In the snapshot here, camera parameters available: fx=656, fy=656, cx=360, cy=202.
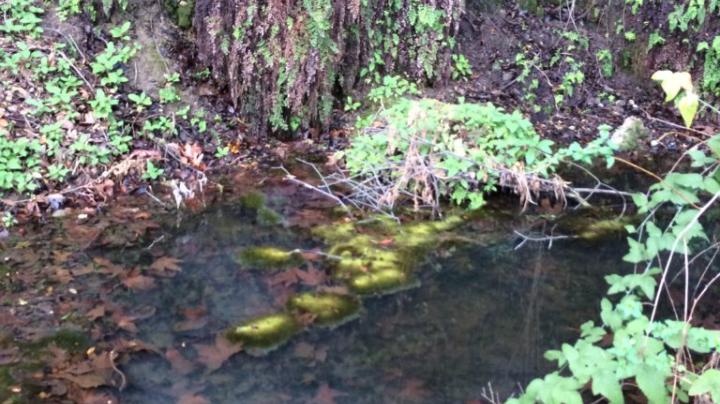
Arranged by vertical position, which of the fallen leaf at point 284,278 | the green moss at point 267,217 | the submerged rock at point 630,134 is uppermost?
the submerged rock at point 630,134

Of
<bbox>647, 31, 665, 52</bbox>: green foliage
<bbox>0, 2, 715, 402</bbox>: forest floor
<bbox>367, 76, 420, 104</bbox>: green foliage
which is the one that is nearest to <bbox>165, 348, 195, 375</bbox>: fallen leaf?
<bbox>0, 2, 715, 402</bbox>: forest floor

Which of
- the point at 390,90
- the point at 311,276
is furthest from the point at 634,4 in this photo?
the point at 311,276

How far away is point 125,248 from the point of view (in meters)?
4.88

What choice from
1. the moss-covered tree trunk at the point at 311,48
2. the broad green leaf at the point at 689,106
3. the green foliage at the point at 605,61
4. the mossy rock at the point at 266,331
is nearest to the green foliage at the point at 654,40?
the green foliage at the point at 605,61

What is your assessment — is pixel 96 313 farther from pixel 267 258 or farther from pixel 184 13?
pixel 184 13

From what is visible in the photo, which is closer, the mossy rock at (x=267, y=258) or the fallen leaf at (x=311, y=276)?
the fallen leaf at (x=311, y=276)

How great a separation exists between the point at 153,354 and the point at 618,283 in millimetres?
2570

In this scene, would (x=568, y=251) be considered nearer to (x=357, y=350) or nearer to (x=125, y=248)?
(x=357, y=350)

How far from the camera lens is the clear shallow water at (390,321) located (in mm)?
3631

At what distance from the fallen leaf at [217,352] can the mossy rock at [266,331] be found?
0.05 m

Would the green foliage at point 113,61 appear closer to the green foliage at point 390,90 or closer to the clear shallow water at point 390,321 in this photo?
the clear shallow water at point 390,321

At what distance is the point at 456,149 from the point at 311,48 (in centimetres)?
178

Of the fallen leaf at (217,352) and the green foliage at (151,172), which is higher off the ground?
the green foliage at (151,172)

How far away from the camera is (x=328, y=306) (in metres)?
4.30
